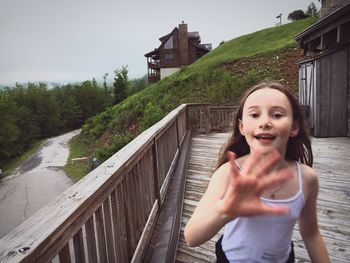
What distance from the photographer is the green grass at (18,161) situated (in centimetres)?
2677

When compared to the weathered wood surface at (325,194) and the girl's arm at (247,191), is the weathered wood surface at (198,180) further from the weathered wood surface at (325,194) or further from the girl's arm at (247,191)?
the girl's arm at (247,191)

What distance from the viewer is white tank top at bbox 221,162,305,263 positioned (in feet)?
3.79

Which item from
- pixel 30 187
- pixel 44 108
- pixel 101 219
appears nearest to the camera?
pixel 101 219

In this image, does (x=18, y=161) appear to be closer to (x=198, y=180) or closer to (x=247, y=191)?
(x=198, y=180)

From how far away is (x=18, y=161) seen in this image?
99.0ft

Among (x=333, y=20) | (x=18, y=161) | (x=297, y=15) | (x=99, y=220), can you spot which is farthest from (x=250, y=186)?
(x=297, y=15)

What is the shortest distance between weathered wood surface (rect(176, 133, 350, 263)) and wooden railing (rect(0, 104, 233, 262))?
62cm

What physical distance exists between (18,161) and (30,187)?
11.3m

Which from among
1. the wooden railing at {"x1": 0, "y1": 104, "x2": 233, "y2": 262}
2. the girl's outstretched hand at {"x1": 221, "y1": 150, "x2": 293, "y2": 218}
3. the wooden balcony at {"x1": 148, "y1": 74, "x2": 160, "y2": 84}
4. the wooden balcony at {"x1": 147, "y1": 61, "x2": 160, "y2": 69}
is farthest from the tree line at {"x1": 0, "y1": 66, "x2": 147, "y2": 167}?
the girl's outstretched hand at {"x1": 221, "y1": 150, "x2": 293, "y2": 218}

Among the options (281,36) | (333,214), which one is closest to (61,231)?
(333,214)

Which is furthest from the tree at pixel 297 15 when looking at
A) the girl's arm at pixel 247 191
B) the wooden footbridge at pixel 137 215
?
the girl's arm at pixel 247 191

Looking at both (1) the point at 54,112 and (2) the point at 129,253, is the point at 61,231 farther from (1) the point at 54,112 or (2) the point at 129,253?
(1) the point at 54,112

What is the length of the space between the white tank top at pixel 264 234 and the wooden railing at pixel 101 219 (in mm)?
681

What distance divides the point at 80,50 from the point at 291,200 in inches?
7973
